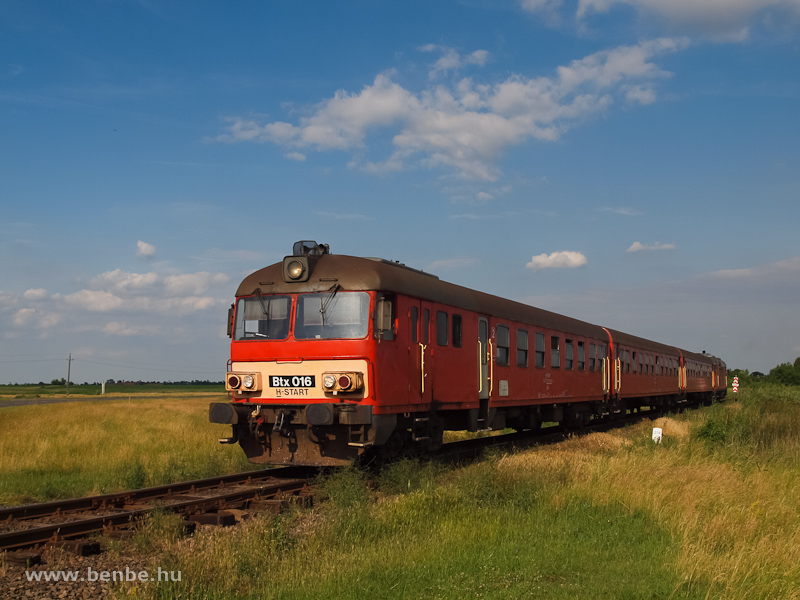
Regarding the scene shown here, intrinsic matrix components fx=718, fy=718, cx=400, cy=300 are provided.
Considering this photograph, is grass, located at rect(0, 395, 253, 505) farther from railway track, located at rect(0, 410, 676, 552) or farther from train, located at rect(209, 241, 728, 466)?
train, located at rect(209, 241, 728, 466)

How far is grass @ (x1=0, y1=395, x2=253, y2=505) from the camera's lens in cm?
1220

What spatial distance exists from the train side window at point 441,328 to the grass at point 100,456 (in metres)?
4.67

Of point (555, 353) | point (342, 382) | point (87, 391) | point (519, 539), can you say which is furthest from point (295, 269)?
point (87, 391)

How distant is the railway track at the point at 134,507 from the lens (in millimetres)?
7676

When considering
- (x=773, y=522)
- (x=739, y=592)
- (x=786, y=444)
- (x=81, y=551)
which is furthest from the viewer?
(x=786, y=444)

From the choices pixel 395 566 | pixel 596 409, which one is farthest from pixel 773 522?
pixel 596 409

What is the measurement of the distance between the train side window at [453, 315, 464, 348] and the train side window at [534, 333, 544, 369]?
185 inches

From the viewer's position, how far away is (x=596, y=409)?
2334 cm

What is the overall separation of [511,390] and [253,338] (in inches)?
271

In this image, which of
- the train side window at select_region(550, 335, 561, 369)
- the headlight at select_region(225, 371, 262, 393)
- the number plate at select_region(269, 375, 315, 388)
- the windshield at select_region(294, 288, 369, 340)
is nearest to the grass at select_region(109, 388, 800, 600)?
the number plate at select_region(269, 375, 315, 388)

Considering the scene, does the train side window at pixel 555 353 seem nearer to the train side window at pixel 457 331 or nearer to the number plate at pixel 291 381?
the train side window at pixel 457 331

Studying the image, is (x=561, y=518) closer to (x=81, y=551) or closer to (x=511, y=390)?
(x=81, y=551)

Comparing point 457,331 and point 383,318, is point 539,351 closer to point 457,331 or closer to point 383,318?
point 457,331

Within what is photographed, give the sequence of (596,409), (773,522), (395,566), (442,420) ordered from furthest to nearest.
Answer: (596,409)
(442,420)
(773,522)
(395,566)
